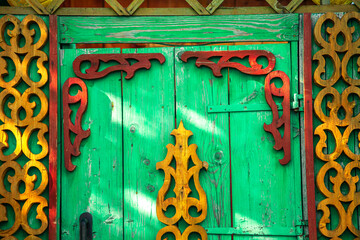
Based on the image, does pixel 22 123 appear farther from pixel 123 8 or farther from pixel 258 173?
pixel 258 173

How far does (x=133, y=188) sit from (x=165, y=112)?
0.49 metres

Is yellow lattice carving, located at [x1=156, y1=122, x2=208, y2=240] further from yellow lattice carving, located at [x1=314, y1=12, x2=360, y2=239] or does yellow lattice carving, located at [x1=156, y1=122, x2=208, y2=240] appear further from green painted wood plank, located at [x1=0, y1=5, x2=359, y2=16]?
green painted wood plank, located at [x1=0, y1=5, x2=359, y2=16]

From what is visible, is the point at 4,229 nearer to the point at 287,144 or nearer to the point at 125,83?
the point at 125,83

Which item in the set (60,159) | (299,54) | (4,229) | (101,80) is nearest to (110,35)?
(101,80)

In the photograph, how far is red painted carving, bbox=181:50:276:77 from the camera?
6.10ft

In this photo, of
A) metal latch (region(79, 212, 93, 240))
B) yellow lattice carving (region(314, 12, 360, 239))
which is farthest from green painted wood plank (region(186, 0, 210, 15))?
metal latch (region(79, 212, 93, 240))

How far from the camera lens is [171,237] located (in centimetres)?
184

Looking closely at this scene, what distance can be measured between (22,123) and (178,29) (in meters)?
1.08

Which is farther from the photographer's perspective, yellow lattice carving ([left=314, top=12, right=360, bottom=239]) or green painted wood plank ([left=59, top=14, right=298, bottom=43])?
green painted wood plank ([left=59, top=14, right=298, bottom=43])

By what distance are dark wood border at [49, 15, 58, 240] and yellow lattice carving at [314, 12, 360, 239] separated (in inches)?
60.1

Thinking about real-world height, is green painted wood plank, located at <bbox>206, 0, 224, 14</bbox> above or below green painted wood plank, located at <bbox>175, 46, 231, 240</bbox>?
above

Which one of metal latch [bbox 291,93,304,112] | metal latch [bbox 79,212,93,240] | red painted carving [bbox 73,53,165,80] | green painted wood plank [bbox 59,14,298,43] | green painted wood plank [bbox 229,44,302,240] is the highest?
green painted wood plank [bbox 59,14,298,43]

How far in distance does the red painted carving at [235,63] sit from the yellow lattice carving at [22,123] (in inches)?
35.2

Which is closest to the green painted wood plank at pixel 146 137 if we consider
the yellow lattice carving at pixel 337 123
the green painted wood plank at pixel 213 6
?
the green painted wood plank at pixel 213 6
